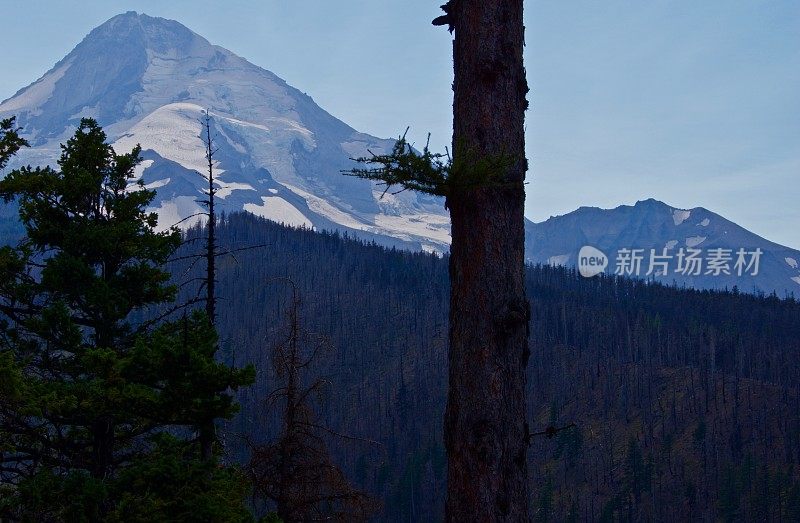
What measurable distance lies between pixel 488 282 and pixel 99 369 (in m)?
9.12

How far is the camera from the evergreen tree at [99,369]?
42.9 ft

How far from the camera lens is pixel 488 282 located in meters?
7.08

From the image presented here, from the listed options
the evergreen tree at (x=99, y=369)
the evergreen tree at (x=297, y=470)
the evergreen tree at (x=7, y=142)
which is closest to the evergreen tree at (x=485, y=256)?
the evergreen tree at (x=99, y=369)

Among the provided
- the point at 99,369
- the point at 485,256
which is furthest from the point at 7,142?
the point at 485,256

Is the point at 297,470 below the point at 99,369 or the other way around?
below

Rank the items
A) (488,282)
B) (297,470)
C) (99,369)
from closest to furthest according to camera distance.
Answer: (488,282) → (99,369) → (297,470)

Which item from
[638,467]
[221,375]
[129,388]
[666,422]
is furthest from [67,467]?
[666,422]

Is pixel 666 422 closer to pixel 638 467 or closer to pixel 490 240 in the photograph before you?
pixel 638 467

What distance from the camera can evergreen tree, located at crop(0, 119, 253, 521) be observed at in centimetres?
1306

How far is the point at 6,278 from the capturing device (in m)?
15.3

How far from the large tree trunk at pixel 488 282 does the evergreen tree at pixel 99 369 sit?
703cm

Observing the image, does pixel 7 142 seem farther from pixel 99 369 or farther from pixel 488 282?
pixel 488 282

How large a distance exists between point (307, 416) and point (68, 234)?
21.0ft

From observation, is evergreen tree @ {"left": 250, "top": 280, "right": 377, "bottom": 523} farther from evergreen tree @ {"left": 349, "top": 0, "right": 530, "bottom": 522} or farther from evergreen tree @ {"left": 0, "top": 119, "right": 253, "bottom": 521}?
evergreen tree @ {"left": 349, "top": 0, "right": 530, "bottom": 522}
